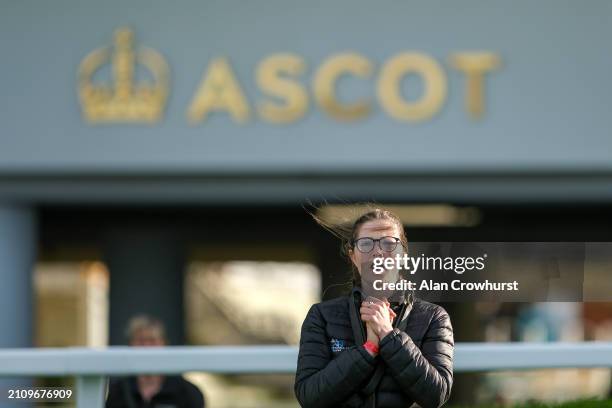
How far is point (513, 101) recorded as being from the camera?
8.75 metres

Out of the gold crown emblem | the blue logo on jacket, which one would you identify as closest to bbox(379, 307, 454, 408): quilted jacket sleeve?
the blue logo on jacket

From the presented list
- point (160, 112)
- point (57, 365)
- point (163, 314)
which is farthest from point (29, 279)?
point (57, 365)

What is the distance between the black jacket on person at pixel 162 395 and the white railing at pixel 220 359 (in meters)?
0.19

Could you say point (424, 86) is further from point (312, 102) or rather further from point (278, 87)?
point (278, 87)

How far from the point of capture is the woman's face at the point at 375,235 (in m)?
2.23

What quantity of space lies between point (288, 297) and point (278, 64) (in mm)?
3065

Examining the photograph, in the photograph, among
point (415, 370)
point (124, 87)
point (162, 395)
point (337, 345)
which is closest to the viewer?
point (415, 370)

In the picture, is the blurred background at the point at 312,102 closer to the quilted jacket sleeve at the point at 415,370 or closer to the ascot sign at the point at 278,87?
the ascot sign at the point at 278,87

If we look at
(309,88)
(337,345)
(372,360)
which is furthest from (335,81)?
(372,360)

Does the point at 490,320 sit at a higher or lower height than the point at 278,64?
lower

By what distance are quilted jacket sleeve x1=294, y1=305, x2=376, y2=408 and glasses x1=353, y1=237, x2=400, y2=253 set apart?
190 mm

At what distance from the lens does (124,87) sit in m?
8.80

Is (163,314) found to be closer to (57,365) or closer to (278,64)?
(278,64)

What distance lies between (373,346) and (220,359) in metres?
0.65
